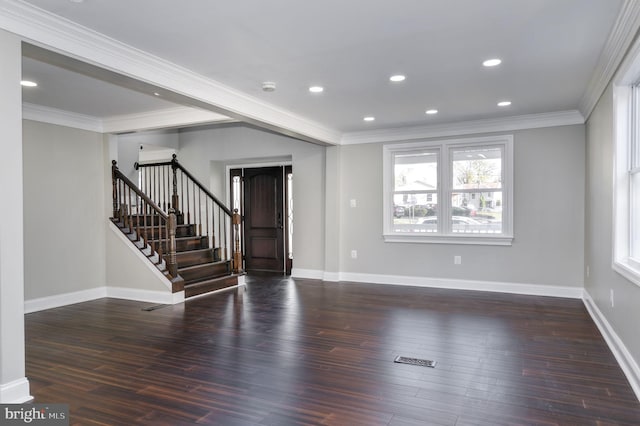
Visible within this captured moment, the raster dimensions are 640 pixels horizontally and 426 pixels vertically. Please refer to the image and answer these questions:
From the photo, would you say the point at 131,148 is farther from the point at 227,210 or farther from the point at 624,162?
the point at 624,162

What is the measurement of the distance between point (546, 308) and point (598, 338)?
1.21 metres

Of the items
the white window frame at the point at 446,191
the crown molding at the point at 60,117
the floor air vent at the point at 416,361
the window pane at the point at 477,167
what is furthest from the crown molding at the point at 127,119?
the floor air vent at the point at 416,361

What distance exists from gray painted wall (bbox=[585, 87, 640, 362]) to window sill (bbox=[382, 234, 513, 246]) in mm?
1043

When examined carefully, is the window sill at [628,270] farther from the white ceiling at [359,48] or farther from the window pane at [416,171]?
the window pane at [416,171]

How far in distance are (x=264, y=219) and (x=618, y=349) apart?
19.9 ft

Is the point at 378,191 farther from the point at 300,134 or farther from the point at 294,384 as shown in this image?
the point at 294,384

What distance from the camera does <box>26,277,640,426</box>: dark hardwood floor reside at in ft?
8.52

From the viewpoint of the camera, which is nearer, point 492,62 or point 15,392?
point 15,392

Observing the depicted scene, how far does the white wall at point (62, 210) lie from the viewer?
5332mm

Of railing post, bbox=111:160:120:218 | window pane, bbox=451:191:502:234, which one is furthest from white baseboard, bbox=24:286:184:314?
window pane, bbox=451:191:502:234

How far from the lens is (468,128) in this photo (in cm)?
632

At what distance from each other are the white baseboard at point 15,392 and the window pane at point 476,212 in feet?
18.0

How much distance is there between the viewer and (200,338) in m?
4.08

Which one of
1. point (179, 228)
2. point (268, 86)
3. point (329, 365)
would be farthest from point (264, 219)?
point (329, 365)
